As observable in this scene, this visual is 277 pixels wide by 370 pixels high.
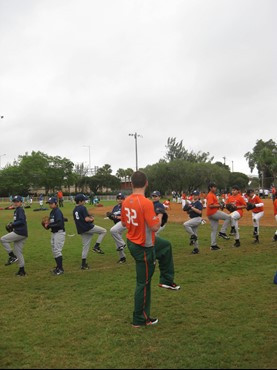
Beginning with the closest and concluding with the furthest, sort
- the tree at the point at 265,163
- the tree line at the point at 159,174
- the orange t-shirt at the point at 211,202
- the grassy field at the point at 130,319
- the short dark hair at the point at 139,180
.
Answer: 1. the grassy field at the point at 130,319
2. the short dark hair at the point at 139,180
3. the orange t-shirt at the point at 211,202
4. the tree line at the point at 159,174
5. the tree at the point at 265,163

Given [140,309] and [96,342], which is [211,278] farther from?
[96,342]

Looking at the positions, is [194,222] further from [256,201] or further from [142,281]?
[142,281]

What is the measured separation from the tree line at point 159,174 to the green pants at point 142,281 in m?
74.2

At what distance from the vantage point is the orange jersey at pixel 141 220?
5.26 metres

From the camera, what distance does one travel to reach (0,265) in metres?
10.6

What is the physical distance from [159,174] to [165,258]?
7390cm

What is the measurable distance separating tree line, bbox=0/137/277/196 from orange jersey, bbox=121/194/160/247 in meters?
74.1

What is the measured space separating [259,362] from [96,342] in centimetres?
206

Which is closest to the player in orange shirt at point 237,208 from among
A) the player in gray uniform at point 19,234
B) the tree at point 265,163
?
the player in gray uniform at point 19,234

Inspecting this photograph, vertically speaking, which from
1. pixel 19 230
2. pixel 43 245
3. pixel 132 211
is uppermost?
pixel 132 211

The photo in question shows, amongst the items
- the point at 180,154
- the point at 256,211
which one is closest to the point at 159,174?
the point at 180,154

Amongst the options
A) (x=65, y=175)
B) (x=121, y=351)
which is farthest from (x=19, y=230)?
(x=65, y=175)

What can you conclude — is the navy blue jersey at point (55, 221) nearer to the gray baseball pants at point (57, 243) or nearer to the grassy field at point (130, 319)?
the gray baseball pants at point (57, 243)

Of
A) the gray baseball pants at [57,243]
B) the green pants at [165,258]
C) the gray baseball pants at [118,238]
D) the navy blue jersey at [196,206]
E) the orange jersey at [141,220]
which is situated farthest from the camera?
the navy blue jersey at [196,206]
